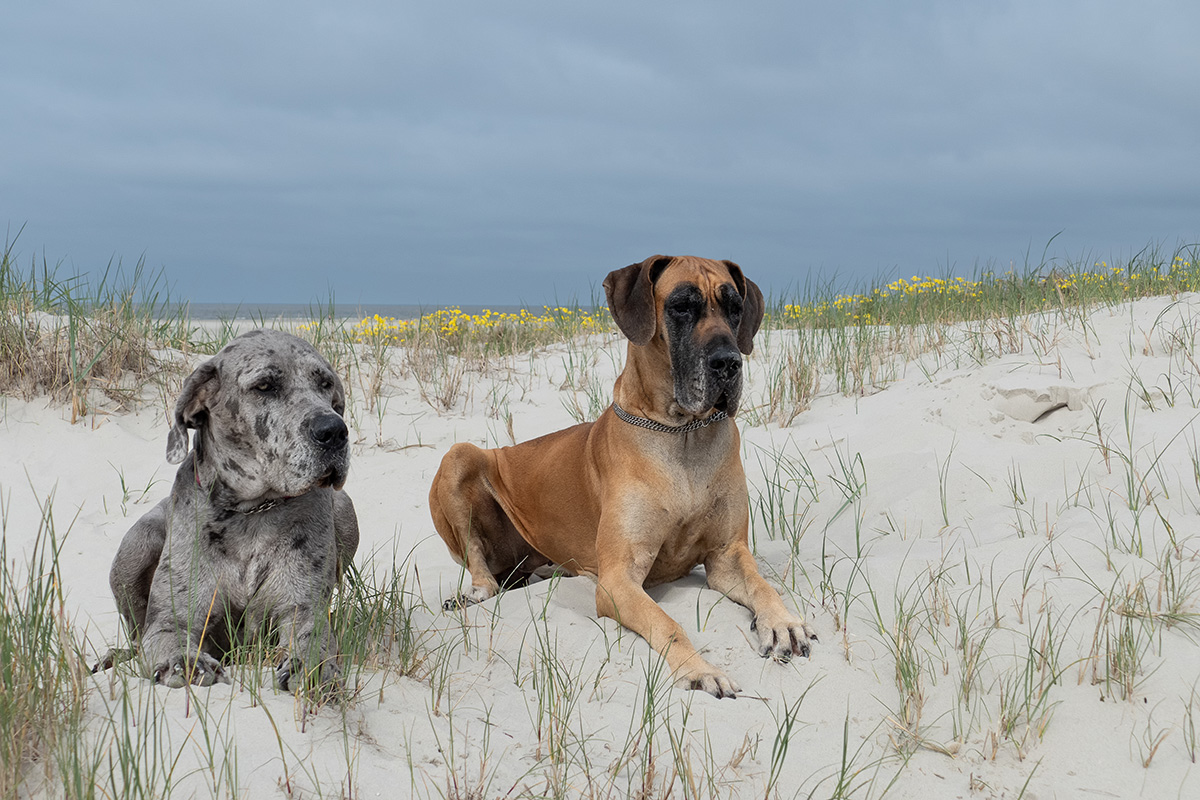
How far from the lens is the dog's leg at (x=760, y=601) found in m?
3.64

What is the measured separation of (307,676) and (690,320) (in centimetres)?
214

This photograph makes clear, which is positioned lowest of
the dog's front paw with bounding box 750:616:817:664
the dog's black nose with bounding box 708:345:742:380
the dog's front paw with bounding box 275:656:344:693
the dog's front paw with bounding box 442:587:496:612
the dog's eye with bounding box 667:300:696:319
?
the dog's front paw with bounding box 442:587:496:612

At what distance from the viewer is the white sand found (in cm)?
270

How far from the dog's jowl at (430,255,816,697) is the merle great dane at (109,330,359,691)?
1290 millimetres

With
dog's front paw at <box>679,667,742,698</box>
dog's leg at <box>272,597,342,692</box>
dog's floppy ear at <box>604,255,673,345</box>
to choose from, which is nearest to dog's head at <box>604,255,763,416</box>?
dog's floppy ear at <box>604,255,673,345</box>

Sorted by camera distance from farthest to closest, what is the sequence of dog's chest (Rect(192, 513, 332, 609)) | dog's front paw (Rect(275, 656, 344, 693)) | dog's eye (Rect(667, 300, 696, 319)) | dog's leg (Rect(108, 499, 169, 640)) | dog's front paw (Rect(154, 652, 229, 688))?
dog's eye (Rect(667, 300, 696, 319)) → dog's leg (Rect(108, 499, 169, 640)) → dog's chest (Rect(192, 513, 332, 609)) → dog's front paw (Rect(154, 652, 229, 688)) → dog's front paw (Rect(275, 656, 344, 693))

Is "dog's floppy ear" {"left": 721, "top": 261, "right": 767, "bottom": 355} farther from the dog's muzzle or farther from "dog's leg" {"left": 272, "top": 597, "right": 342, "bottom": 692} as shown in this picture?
"dog's leg" {"left": 272, "top": 597, "right": 342, "bottom": 692}

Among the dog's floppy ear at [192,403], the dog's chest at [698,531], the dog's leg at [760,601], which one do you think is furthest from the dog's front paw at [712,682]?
the dog's floppy ear at [192,403]

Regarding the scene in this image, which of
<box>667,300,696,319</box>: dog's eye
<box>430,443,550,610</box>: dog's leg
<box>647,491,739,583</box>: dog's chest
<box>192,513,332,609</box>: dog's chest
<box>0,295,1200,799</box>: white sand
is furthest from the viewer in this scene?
<box>430,443,550,610</box>: dog's leg

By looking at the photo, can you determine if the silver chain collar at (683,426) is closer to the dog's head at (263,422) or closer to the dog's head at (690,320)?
the dog's head at (690,320)

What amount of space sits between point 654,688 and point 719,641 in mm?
808

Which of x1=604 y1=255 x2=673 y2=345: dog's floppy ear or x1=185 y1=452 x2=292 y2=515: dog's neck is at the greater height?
x1=604 y1=255 x2=673 y2=345: dog's floppy ear

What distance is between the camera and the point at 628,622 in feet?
12.6

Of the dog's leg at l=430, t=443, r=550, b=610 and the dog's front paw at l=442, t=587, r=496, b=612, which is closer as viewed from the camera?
the dog's front paw at l=442, t=587, r=496, b=612
